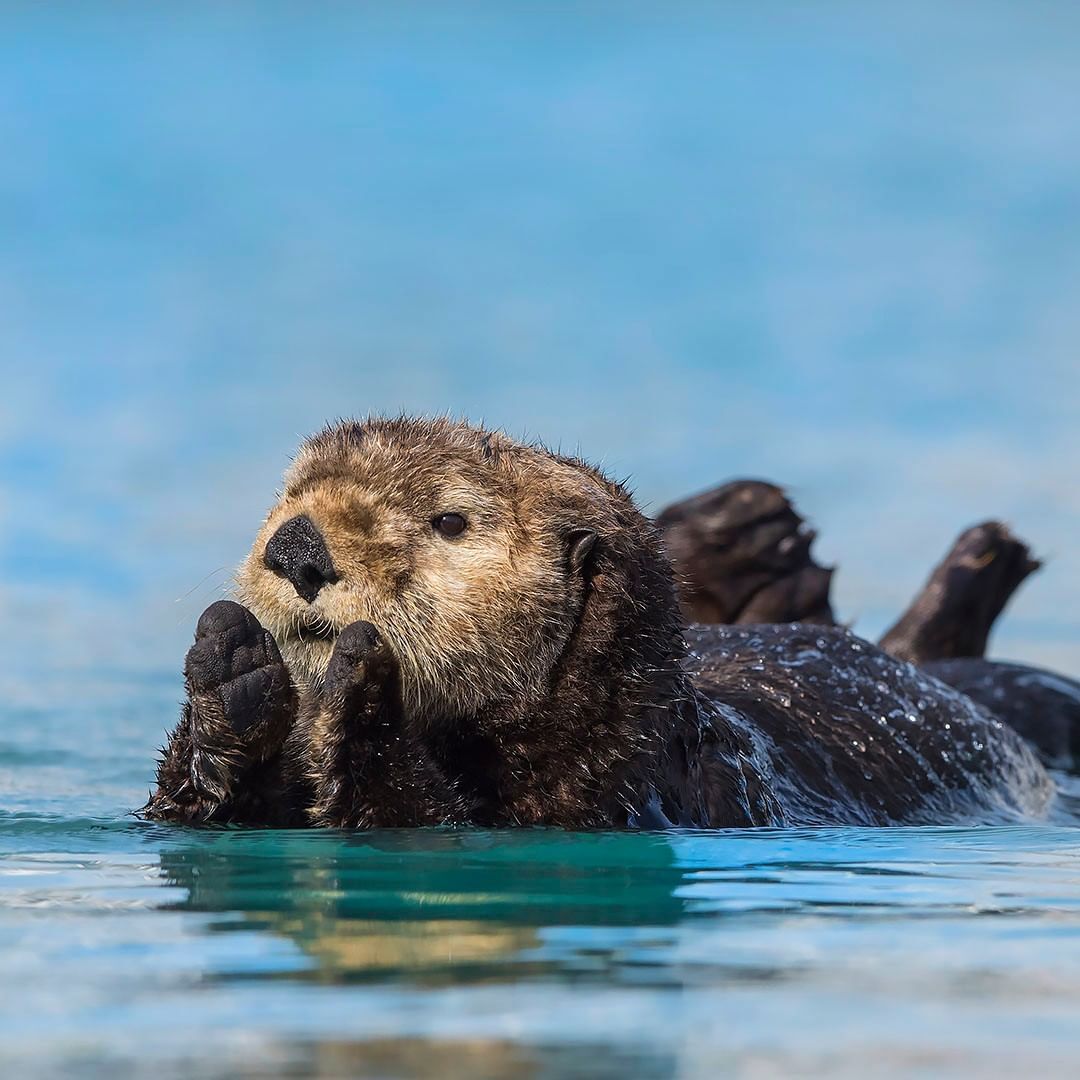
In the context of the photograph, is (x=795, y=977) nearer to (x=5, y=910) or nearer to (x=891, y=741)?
(x=5, y=910)

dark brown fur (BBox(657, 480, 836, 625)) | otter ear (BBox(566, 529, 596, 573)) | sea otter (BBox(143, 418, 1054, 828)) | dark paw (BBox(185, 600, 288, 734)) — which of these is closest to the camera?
dark paw (BBox(185, 600, 288, 734))

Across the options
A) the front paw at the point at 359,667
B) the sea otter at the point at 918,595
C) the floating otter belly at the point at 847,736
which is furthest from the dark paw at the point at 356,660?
the sea otter at the point at 918,595

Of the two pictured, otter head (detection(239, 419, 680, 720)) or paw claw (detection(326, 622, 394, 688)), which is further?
otter head (detection(239, 419, 680, 720))

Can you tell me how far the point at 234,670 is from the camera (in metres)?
4.62

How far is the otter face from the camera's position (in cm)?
479

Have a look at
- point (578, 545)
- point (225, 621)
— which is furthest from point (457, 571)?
point (225, 621)

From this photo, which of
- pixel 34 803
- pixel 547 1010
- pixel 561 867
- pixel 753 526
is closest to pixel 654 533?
pixel 561 867

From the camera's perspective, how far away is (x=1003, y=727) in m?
8.30

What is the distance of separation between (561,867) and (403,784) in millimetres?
802

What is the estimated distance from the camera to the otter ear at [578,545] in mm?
5109

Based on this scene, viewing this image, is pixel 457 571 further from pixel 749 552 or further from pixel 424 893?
pixel 749 552

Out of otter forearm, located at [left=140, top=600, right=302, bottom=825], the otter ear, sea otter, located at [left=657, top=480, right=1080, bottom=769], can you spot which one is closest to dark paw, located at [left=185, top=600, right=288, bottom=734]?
otter forearm, located at [left=140, top=600, right=302, bottom=825]

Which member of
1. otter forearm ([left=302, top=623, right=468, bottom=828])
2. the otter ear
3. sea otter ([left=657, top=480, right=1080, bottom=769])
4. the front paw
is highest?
sea otter ([left=657, top=480, right=1080, bottom=769])

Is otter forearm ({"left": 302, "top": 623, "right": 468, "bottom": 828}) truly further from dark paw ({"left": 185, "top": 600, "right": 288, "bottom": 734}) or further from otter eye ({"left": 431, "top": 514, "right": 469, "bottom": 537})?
otter eye ({"left": 431, "top": 514, "right": 469, "bottom": 537})
